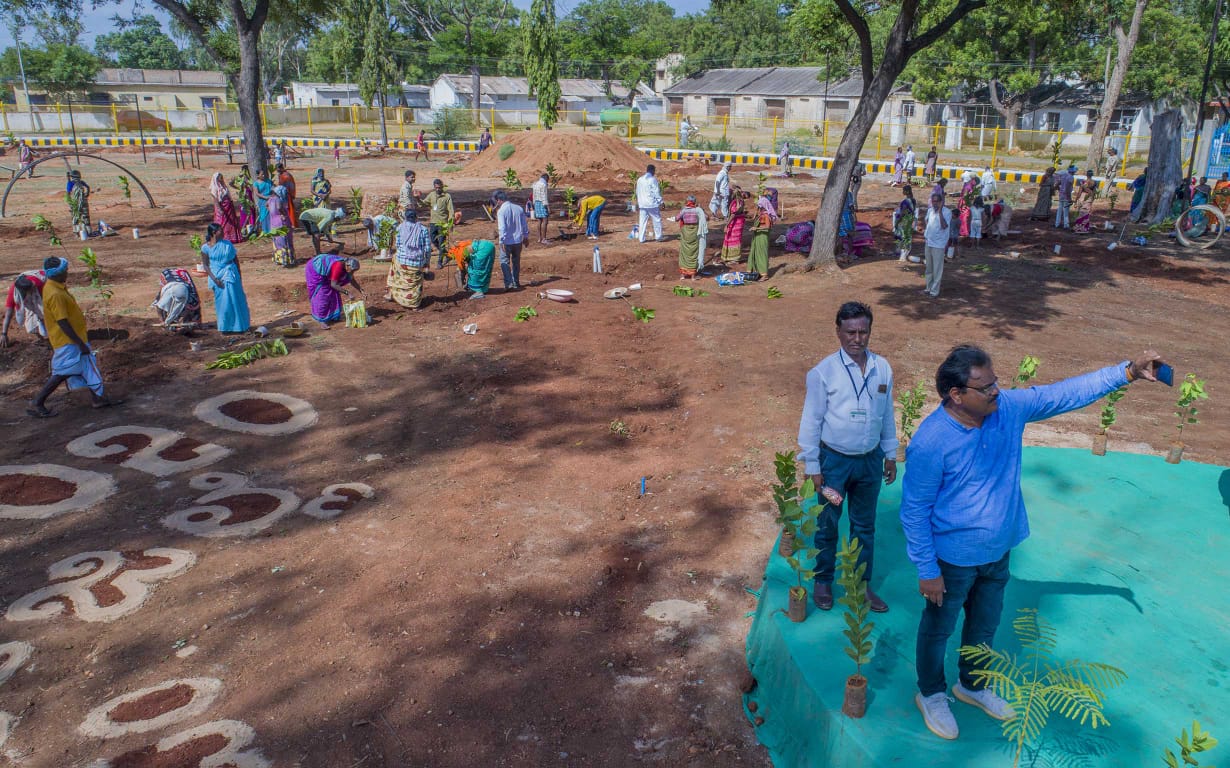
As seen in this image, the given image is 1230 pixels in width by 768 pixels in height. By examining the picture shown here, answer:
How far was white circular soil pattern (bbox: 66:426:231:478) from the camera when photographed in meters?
7.92

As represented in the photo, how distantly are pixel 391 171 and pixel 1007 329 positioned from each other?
2682cm

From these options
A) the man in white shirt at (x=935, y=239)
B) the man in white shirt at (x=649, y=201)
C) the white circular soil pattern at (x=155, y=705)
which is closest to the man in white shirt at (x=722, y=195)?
the man in white shirt at (x=649, y=201)

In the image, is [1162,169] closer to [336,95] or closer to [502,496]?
[502,496]

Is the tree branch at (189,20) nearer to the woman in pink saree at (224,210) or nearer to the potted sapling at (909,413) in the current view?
the woman in pink saree at (224,210)

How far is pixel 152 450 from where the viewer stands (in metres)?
8.26

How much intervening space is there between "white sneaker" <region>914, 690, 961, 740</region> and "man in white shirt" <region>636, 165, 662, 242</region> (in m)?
14.5

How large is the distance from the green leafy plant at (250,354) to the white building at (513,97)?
49736mm

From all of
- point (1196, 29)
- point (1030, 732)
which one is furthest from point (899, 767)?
point (1196, 29)

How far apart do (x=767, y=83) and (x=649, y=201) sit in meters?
46.5

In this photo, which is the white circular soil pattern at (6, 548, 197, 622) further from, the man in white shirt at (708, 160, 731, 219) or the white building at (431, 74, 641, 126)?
the white building at (431, 74, 641, 126)

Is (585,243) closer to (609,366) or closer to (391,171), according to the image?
(609,366)

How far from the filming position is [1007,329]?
1195cm

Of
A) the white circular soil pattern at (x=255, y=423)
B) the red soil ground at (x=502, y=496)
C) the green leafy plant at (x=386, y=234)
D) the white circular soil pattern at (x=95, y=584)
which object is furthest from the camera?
the green leafy plant at (x=386, y=234)

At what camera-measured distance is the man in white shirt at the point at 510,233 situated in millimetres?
13492
